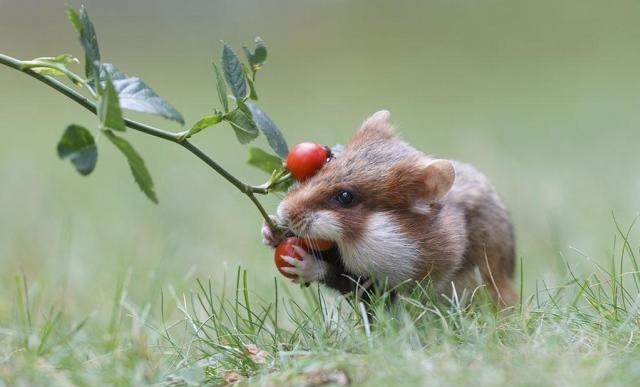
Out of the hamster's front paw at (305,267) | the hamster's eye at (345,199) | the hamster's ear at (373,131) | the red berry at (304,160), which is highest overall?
the hamster's ear at (373,131)

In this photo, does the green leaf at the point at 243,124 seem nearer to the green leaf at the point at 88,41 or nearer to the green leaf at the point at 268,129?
the green leaf at the point at 268,129

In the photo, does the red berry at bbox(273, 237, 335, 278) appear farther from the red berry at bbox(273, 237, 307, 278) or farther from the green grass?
the green grass

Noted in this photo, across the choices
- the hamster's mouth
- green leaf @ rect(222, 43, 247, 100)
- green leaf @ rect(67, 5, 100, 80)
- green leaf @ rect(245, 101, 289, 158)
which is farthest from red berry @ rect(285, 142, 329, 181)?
green leaf @ rect(67, 5, 100, 80)

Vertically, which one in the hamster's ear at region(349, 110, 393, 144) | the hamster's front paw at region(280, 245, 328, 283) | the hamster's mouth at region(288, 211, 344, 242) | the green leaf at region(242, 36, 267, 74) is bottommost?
the hamster's front paw at region(280, 245, 328, 283)

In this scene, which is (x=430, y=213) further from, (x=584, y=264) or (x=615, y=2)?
(x=615, y=2)

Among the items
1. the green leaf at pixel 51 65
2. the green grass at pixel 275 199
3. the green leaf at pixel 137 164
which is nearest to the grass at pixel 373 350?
the green grass at pixel 275 199

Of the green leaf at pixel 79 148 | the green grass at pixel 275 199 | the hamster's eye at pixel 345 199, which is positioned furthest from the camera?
the hamster's eye at pixel 345 199

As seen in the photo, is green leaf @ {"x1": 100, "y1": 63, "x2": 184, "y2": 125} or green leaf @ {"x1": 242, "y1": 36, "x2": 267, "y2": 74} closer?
green leaf @ {"x1": 100, "y1": 63, "x2": 184, "y2": 125}
